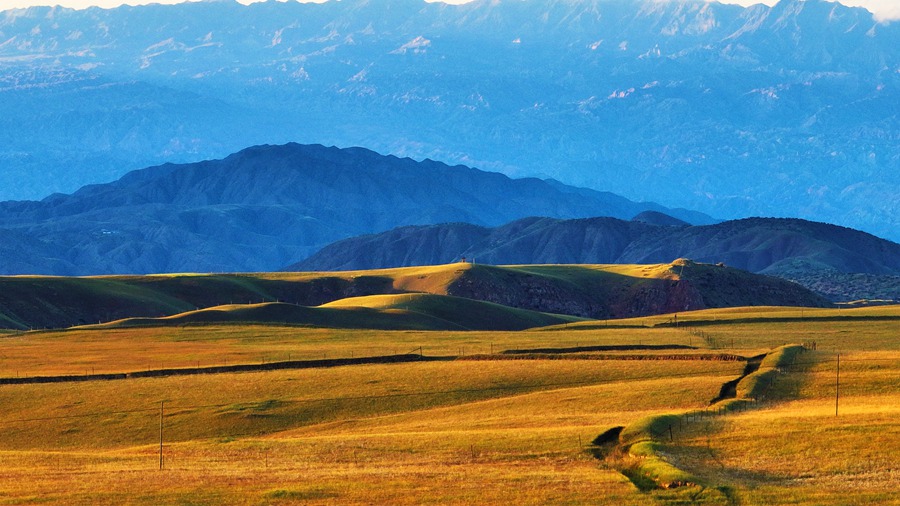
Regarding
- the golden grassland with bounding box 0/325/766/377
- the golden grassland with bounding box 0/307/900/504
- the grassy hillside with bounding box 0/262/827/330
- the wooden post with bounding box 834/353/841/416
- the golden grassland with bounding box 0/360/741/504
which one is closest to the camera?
the golden grassland with bounding box 0/307/900/504

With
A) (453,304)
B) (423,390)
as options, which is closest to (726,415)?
(423,390)

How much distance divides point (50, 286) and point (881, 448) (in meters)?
131

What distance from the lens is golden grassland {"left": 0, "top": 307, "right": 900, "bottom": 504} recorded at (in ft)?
153

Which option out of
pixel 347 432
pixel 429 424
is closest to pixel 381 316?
pixel 429 424

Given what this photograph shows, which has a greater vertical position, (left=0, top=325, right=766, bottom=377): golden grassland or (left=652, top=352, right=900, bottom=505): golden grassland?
(left=0, top=325, right=766, bottom=377): golden grassland

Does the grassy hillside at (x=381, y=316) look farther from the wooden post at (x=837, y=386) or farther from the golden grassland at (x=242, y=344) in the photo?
the wooden post at (x=837, y=386)

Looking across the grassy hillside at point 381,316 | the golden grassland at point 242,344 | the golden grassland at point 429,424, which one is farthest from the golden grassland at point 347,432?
the grassy hillside at point 381,316

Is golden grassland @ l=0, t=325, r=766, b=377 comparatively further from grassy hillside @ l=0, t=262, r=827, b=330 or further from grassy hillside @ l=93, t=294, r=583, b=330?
grassy hillside @ l=0, t=262, r=827, b=330

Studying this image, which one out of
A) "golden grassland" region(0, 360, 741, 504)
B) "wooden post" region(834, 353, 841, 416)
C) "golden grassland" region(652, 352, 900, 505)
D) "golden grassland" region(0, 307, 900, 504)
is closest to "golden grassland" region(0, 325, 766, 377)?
"golden grassland" region(0, 307, 900, 504)

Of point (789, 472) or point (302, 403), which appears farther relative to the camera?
point (302, 403)

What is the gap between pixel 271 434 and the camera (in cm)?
6819

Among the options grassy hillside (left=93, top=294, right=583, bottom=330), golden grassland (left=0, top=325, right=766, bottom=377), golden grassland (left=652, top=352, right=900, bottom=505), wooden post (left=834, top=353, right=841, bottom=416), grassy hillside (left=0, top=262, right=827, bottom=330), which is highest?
grassy hillside (left=0, top=262, right=827, bottom=330)

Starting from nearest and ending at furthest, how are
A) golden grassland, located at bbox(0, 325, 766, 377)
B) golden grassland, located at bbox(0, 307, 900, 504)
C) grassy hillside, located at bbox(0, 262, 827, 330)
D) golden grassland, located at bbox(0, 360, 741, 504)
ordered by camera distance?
A: golden grassland, located at bbox(0, 307, 900, 504), golden grassland, located at bbox(0, 360, 741, 504), golden grassland, located at bbox(0, 325, 766, 377), grassy hillside, located at bbox(0, 262, 827, 330)

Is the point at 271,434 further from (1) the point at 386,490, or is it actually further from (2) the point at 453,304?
(2) the point at 453,304
